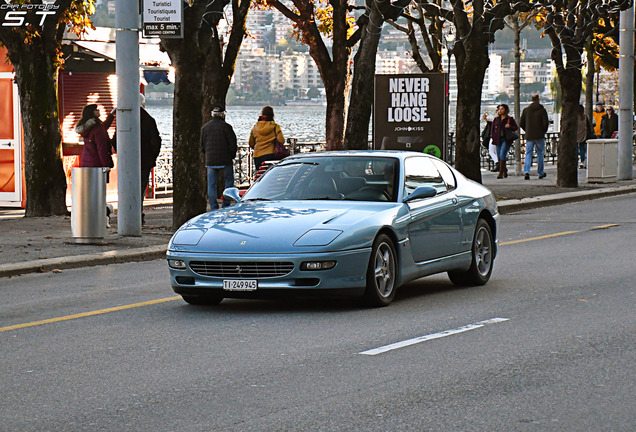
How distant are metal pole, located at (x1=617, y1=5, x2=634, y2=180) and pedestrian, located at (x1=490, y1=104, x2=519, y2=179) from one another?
3.05 m

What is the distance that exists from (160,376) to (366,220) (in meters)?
3.36

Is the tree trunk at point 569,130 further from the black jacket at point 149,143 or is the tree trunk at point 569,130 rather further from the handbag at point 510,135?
the black jacket at point 149,143

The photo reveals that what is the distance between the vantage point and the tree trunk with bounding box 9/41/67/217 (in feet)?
70.7

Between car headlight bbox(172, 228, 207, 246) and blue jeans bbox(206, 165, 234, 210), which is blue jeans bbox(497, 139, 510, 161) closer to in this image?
blue jeans bbox(206, 165, 234, 210)

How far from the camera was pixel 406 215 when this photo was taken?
455 inches

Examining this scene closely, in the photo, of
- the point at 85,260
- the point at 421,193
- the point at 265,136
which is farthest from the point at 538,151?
the point at 421,193

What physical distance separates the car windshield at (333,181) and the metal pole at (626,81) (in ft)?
67.2

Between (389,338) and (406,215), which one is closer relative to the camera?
(389,338)

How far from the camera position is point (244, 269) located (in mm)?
10609

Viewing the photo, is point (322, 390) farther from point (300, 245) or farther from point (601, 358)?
point (300, 245)

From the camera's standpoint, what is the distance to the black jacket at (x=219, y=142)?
21672mm

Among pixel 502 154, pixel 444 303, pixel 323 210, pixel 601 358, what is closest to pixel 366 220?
pixel 323 210

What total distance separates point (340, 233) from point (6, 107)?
51.4 ft

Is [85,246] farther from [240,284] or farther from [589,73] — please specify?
[589,73]
